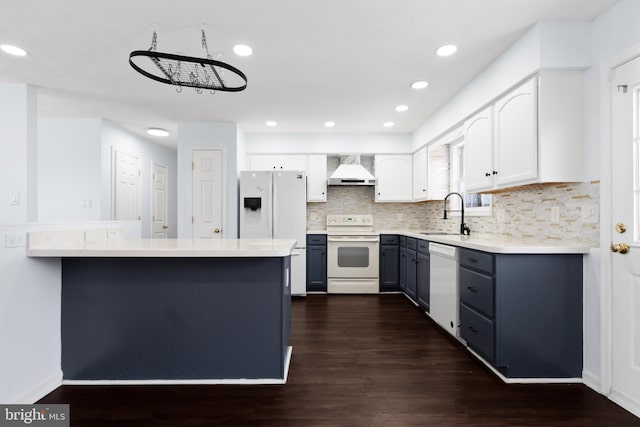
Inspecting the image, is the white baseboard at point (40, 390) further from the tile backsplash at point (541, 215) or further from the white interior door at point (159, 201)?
the white interior door at point (159, 201)

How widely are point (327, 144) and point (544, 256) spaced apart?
3.56m

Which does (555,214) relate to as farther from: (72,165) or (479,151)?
(72,165)

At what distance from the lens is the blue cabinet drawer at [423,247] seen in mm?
3558

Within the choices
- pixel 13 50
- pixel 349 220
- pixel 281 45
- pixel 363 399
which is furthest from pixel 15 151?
pixel 349 220

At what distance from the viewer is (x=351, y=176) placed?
190 inches

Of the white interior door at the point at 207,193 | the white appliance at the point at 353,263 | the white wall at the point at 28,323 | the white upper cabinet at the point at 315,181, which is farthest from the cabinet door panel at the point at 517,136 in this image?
the white interior door at the point at 207,193

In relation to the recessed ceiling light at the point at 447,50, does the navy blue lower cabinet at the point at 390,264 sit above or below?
below

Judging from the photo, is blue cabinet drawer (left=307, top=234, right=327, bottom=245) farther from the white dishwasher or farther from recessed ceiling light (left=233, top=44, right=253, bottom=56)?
recessed ceiling light (left=233, top=44, right=253, bottom=56)

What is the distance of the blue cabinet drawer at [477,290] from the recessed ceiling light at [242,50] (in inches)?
100

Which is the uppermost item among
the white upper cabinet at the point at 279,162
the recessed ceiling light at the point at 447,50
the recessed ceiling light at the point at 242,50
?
the recessed ceiling light at the point at 242,50

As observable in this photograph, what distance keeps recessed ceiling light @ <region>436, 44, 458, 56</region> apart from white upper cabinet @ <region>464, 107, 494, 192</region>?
0.62 m

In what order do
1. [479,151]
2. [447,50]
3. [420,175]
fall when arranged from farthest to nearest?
[420,175], [479,151], [447,50]

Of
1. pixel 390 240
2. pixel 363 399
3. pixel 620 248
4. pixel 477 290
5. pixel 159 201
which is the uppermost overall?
pixel 159 201

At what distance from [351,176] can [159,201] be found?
12.6ft
